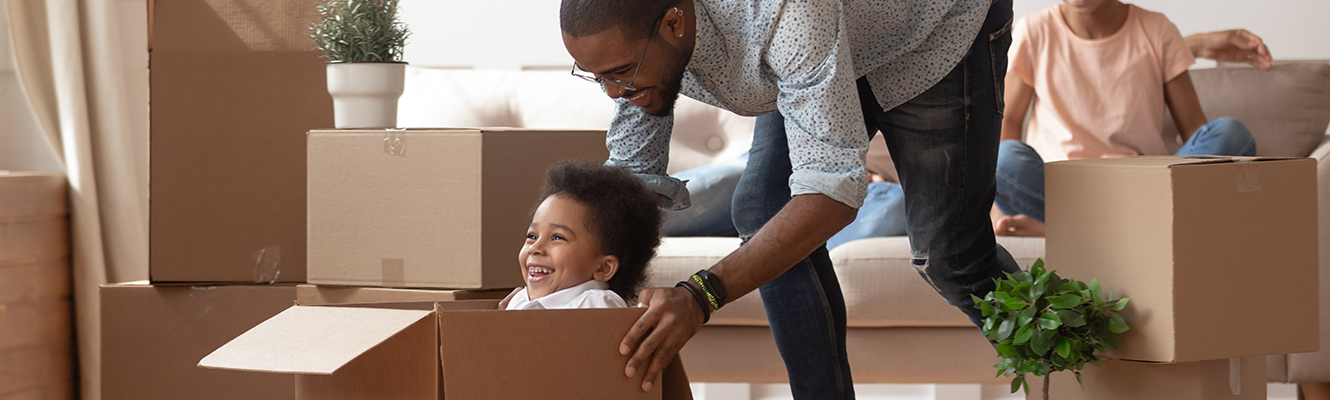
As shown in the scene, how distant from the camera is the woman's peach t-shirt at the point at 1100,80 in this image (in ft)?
6.42

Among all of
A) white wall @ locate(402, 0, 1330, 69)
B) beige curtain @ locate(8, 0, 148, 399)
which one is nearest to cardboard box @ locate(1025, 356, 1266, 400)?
white wall @ locate(402, 0, 1330, 69)

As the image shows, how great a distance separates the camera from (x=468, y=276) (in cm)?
124

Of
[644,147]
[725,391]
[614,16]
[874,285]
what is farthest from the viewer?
[725,391]

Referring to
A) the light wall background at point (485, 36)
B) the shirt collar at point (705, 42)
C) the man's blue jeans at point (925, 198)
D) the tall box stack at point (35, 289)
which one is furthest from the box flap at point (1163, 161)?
the tall box stack at point (35, 289)

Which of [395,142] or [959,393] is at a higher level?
[395,142]

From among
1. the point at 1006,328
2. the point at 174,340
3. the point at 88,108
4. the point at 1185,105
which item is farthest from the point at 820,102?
the point at 88,108

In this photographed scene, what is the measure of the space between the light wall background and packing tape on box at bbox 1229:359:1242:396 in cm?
141

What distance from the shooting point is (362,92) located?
137 cm

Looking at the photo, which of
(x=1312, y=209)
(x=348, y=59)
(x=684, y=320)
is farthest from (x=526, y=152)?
(x=1312, y=209)

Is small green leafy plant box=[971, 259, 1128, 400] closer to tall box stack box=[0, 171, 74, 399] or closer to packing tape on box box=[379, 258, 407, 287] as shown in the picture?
packing tape on box box=[379, 258, 407, 287]

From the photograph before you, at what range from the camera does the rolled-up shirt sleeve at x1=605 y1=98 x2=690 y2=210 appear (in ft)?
3.53

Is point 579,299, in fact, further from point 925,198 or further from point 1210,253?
point 1210,253

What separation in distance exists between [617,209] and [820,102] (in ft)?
0.98

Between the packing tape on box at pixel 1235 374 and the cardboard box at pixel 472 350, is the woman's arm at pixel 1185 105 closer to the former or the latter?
the packing tape on box at pixel 1235 374
